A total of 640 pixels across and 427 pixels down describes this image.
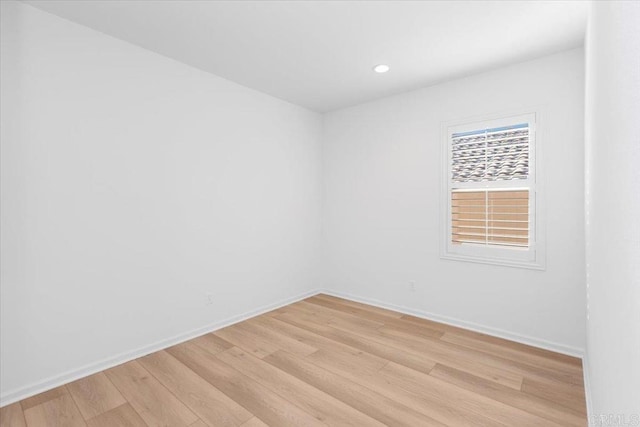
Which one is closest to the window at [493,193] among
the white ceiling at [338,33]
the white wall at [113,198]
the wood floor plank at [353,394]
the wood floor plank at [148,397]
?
the white ceiling at [338,33]

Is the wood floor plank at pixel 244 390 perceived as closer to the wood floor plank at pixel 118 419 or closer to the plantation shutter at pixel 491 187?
the wood floor plank at pixel 118 419

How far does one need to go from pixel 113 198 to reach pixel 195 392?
5.41 feet

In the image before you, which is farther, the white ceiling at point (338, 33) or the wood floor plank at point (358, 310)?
the wood floor plank at point (358, 310)

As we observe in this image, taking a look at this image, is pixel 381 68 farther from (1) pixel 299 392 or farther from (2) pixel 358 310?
(1) pixel 299 392

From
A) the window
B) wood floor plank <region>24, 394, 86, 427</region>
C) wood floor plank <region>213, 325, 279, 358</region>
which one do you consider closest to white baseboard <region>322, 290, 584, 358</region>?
the window

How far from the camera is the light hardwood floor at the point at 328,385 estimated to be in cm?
192

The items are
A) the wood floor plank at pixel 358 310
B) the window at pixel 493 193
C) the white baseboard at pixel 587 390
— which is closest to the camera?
the white baseboard at pixel 587 390

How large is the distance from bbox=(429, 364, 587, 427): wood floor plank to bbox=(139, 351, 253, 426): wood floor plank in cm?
150

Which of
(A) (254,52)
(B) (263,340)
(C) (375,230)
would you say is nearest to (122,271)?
(B) (263,340)

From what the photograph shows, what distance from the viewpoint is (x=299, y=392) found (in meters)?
2.17

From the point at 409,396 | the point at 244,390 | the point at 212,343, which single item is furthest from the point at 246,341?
the point at 409,396

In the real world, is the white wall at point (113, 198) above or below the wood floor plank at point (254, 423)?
above

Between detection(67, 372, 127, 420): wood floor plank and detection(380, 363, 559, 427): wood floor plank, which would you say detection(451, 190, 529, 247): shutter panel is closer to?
detection(380, 363, 559, 427): wood floor plank

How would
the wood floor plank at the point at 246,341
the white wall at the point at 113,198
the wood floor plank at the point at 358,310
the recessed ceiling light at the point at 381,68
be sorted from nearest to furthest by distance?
the white wall at the point at 113,198 → the wood floor plank at the point at 246,341 → the recessed ceiling light at the point at 381,68 → the wood floor plank at the point at 358,310
